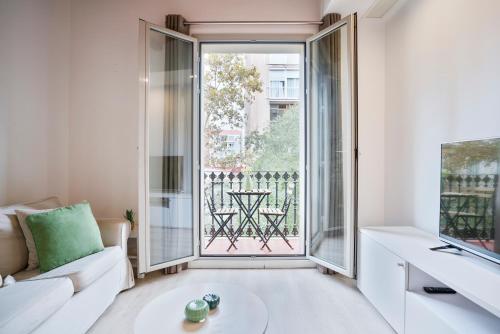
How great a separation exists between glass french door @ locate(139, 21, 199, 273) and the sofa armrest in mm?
283

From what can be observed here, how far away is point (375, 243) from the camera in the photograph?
201cm

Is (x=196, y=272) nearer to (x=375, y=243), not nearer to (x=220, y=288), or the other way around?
(x=220, y=288)

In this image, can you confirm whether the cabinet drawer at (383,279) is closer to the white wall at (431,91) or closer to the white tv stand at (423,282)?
the white tv stand at (423,282)

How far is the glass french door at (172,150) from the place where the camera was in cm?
262

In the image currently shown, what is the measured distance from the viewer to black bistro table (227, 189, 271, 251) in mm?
3570

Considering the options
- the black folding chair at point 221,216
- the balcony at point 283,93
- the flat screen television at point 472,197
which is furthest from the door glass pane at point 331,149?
the black folding chair at point 221,216

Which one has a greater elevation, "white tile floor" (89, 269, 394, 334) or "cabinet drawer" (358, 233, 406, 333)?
"cabinet drawer" (358, 233, 406, 333)

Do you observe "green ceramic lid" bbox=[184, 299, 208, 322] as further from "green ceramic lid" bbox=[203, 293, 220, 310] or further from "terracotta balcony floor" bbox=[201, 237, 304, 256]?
"terracotta balcony floor" bbox=[201, 237, 304, 256]

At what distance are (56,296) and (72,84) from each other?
2243 mm

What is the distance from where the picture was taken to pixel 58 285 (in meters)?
1.48

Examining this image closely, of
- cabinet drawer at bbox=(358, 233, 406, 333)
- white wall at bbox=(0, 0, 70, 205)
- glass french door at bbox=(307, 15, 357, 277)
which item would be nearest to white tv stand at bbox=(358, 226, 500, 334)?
cabinet drawer at bbox=(358, 233, 406, 333)

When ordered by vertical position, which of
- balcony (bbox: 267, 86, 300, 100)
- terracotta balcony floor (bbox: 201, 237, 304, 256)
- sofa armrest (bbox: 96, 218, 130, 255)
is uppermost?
balcony (bbox: 267, 86, 300, 100)

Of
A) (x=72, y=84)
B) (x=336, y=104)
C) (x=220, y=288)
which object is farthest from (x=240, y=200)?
(x=72, y=84)

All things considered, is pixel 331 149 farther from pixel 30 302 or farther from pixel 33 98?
pixel 33 98
